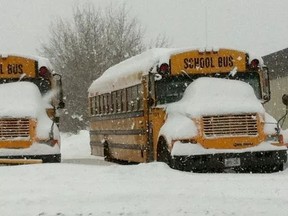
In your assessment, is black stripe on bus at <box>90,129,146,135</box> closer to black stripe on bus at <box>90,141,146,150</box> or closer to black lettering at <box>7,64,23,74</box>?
black stripe on bus at <box>90,141,146,150</box>

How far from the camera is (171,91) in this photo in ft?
42.8

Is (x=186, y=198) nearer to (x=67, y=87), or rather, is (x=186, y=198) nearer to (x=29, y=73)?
(x=29, y=73)

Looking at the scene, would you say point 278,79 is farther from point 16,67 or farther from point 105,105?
point 16,67

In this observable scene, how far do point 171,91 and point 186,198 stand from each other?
17.1ft

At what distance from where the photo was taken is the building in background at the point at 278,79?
32.7 metres

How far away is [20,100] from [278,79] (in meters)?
21.3

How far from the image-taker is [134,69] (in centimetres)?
1533

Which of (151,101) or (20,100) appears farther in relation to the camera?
(20,100)

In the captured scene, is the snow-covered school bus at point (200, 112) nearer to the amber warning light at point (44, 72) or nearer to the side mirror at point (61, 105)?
the side mirror at point (61, 105)

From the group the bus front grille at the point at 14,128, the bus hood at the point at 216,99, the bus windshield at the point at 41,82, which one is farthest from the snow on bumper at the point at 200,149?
the bus windshield at the point at 41,82

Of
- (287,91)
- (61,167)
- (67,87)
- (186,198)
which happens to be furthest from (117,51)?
(186,198)

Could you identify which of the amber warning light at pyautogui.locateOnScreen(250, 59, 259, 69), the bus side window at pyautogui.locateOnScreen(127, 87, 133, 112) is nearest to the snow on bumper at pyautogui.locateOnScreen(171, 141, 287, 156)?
the amber warning light at pyautogui.locateOnScreen(250, 59, 259, 69)

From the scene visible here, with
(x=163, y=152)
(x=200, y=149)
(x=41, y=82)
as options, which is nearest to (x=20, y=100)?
(x=41, y=82)

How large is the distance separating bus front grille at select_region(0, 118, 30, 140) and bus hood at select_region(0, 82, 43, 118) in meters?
0.10
